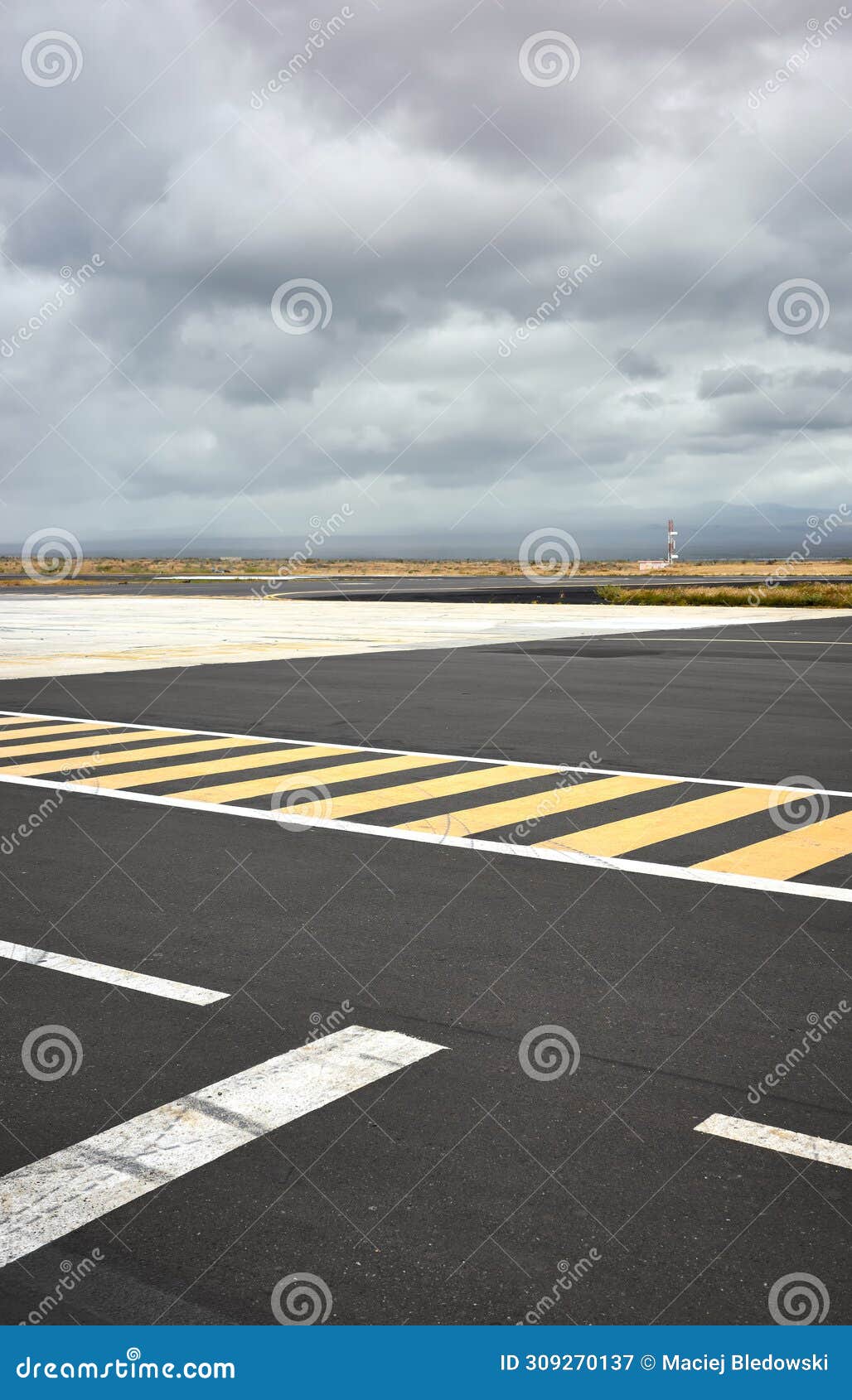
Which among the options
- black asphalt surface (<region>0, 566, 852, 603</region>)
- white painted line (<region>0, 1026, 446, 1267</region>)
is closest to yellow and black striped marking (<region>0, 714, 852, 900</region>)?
white painted line (<region>0, 1026, 446, 1267</region>)

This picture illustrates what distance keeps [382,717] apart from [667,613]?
24.8 m

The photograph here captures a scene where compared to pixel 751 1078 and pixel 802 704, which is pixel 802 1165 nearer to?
pixel 751 1078

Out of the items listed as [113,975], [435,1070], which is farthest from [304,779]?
[435,1070]

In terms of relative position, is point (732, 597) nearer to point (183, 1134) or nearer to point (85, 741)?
point (85, 741)

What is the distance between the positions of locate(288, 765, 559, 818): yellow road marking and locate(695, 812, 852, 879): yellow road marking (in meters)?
2.68

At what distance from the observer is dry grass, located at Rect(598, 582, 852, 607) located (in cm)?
4153

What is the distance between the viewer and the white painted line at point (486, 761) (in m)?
10.4

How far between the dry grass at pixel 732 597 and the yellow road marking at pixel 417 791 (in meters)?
31.8

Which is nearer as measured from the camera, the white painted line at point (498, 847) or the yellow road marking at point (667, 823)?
the white painted line at point (498, 847)

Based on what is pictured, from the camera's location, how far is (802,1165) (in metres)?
4.07

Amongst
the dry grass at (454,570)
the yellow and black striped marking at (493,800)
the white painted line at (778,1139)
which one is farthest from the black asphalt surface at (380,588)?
Result: the white painted line at (778,1139)

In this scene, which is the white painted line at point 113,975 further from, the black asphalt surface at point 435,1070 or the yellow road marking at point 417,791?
the yellow road marking at point 417,791

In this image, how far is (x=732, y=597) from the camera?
43781mm
